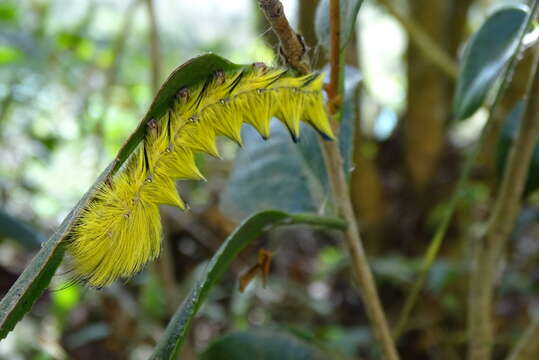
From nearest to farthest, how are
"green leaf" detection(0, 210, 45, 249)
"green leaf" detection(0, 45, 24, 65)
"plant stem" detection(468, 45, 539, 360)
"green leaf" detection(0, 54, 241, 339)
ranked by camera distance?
"green leaf" detection(0, 54, 241, 339) < "plant stem" detection(468, 45, 539, 360) < "green leaf" detection(0, 210, 45, 249) < "green leaf" detection(0, 45, 24, 65)

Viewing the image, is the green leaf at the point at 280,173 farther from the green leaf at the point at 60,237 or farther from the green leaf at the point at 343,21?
the green leaf at the point at 60,237

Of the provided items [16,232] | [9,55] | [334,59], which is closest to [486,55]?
[334,59]

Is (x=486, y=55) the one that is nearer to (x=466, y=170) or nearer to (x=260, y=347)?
(x=466, y=170)

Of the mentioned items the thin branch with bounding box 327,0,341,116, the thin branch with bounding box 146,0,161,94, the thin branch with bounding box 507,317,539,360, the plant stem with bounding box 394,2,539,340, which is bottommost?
the thin branch with bounding box 507,317,539,360

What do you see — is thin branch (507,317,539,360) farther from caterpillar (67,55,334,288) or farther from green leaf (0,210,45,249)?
green leaf (0,210,45,249)

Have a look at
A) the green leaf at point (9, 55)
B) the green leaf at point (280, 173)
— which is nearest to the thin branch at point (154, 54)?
the green leaf at point (280, 173)

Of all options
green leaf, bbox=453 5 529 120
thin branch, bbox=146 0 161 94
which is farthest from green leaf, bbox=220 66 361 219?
thin branch, bbox=146 0 161 94
